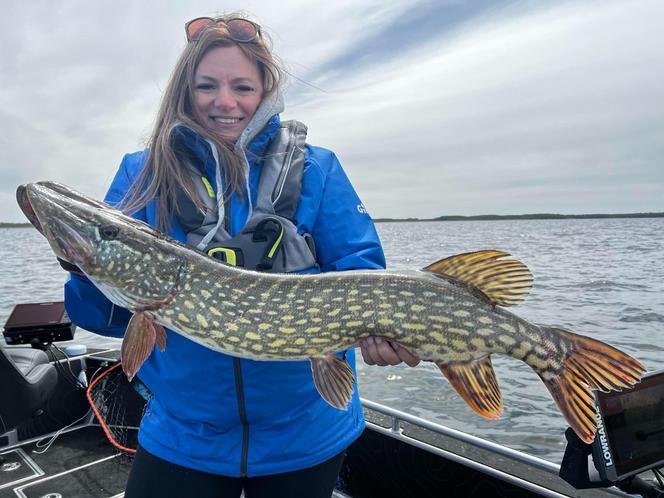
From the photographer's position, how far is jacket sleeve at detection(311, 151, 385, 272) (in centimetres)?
204

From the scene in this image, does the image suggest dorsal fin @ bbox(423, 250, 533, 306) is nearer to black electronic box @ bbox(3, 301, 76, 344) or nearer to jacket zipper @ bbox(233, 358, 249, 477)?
jacket zipper @ bbox(233, 358, 249, 477)

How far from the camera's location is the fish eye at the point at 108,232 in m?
1.98

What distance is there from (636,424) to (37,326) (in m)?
4.12

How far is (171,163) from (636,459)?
2131mm

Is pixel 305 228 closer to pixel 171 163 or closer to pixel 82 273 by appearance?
pixel 171 163

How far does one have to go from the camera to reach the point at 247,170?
2.09 metres

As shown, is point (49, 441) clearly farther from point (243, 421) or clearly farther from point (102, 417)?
point (243, 421)

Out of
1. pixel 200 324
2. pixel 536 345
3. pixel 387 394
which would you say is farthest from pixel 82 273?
pixel 387 394

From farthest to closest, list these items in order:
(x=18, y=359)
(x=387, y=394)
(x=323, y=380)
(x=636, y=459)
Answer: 1. (x=387, y=394)
2. (x=18, y=359)
3. (x=636, y=459)
4. (x=323, y=380)

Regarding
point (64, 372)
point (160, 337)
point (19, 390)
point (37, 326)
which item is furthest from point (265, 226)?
point (64, 372)

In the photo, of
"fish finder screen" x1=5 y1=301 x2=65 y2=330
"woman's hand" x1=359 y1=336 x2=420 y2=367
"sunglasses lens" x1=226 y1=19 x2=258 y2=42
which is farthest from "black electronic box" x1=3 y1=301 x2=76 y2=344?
"woman's hand" x1=359 y1=336 x2=420 y2=367

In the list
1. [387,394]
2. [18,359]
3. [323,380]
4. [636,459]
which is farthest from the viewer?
[387,394]

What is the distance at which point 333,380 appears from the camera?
6.07 feet

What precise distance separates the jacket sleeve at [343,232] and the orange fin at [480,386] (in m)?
0.52
